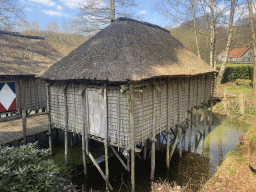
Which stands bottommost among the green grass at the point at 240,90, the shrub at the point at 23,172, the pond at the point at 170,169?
the pond at the point at 170,169

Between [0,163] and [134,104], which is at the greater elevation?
[134,104]

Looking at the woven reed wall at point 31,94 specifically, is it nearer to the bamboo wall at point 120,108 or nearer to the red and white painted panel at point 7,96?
the red and white painted panel at point 7,96

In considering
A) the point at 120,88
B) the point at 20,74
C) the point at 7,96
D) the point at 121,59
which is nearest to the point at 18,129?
the point at 7,96

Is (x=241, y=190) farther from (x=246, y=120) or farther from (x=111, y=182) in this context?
(x=246, y=120)

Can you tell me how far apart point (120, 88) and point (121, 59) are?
40.9 inches

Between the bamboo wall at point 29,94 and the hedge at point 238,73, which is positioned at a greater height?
the hedge at point 238,73

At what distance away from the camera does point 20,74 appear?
Answer: 1013cm

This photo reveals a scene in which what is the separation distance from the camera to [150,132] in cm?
707

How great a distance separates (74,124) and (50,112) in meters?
1.86

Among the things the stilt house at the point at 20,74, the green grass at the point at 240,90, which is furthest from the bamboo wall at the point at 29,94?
the green grass at the point at 240,90

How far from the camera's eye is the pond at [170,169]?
7.15 metres

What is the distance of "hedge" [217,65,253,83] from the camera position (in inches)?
969

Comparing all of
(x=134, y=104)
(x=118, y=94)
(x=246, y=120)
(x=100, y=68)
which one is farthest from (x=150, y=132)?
(x=246, y=120)

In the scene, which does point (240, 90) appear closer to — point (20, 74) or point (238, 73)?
point (238, 73)
